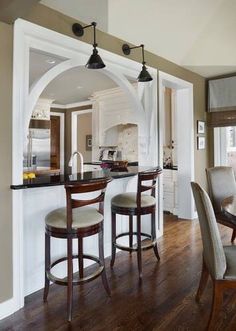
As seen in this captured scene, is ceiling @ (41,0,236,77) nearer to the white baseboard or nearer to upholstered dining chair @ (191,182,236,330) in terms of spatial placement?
upholstered dining chair @ (191,182,236,330)

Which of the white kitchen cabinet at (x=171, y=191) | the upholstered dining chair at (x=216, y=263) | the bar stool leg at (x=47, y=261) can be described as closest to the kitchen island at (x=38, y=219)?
the bar stool leg at (x=47, y=261)

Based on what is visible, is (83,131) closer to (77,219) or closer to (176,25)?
(176,25)

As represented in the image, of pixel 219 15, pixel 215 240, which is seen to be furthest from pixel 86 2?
pixel 215 240

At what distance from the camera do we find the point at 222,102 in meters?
4.99

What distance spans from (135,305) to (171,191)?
3250mm

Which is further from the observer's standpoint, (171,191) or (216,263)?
(171,191)

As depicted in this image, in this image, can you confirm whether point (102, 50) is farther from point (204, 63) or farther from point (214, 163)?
point (214, 163)

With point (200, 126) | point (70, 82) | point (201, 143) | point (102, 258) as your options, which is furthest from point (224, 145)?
point (102, 258)

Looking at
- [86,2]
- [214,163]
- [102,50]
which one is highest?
[86,2]

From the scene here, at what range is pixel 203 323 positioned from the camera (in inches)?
78.8

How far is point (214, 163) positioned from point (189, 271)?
2964mm

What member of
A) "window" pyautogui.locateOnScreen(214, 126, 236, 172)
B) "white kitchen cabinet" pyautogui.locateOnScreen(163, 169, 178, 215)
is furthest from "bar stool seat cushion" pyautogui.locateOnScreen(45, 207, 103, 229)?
"window" pyautogui.locateOnScreen(214, 126, 236, 172)

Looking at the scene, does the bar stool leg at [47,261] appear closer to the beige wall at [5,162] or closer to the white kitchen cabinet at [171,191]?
the beige wall at [5,162]

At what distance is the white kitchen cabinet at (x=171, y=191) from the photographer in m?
5.23
